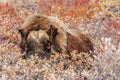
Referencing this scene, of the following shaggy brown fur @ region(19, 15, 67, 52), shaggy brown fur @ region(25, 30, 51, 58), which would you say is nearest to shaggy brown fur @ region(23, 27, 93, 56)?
shaggy brown fur @ region(25, 30, 51, 58)

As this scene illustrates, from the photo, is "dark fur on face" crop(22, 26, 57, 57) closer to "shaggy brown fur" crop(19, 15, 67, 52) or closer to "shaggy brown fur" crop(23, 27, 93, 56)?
"shaggy brown fur" crop(23, 27, 93, 56)

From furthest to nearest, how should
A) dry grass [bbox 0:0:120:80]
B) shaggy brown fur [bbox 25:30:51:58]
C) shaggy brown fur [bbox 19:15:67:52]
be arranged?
shaggy brown fur [bbox 19:15:67:52] < shaggy brown fur [bbox 25:30:51:58] < dry grass [bbox 0:0:120:80]

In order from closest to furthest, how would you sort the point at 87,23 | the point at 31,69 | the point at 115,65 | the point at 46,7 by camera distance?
the point at 115,65 → the point at 31,69 → the point at 87,23 → the point at 46,7

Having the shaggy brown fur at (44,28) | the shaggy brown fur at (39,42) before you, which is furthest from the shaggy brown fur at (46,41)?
the shaggy brown fur at (44,28)

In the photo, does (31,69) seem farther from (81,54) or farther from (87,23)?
(87,23)

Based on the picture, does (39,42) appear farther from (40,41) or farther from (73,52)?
(73,52)

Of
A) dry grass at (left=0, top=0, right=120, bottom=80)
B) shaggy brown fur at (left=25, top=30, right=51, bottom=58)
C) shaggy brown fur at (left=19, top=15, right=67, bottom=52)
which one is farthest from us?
shaggy brown fur at (left=19, top=15, right=67, bottom=52)

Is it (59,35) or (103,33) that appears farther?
(103,33)

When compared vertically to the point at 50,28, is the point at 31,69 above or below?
below

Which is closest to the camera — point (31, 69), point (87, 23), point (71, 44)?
point (31, 69)

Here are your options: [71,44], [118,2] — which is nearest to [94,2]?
[118,2]

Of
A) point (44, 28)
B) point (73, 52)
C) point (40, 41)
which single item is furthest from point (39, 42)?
point (73, 52)
